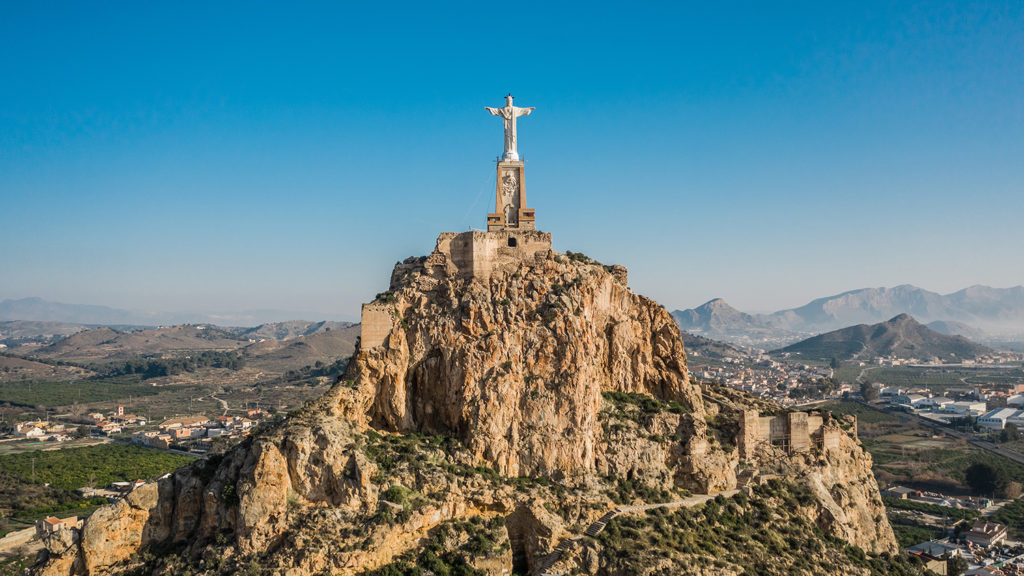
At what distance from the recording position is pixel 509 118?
154 ft

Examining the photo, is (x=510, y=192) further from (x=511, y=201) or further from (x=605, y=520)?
(x=605, y=520)

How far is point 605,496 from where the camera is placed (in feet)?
133

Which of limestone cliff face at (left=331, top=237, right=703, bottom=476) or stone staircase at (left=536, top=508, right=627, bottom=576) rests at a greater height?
limestone cliff face at (left=331, top=237, right=703, bottom=476)

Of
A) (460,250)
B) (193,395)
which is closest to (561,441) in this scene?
(460,250)

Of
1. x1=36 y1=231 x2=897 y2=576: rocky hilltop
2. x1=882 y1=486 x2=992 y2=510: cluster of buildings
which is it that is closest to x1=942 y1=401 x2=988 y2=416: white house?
x1=882 y1=486 x2=992 y2=510: cluster of buildings

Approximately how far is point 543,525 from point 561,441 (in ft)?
15.5

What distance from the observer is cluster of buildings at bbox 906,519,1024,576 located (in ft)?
207

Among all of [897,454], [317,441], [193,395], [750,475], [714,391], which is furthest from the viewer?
[193,395]

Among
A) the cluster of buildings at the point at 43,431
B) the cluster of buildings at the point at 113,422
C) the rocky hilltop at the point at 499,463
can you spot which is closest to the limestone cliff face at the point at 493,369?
the rocky hilltop at the point at 499,463

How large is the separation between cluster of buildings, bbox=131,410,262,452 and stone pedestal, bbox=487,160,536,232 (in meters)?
73.3

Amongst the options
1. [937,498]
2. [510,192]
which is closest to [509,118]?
[510,192]

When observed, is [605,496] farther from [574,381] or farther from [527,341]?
[527,341]

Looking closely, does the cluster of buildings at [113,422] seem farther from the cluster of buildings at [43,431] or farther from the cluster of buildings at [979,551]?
the cluster of buildings at [979,551]

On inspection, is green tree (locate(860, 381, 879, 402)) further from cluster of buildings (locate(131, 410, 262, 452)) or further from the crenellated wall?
the crenellated wall
